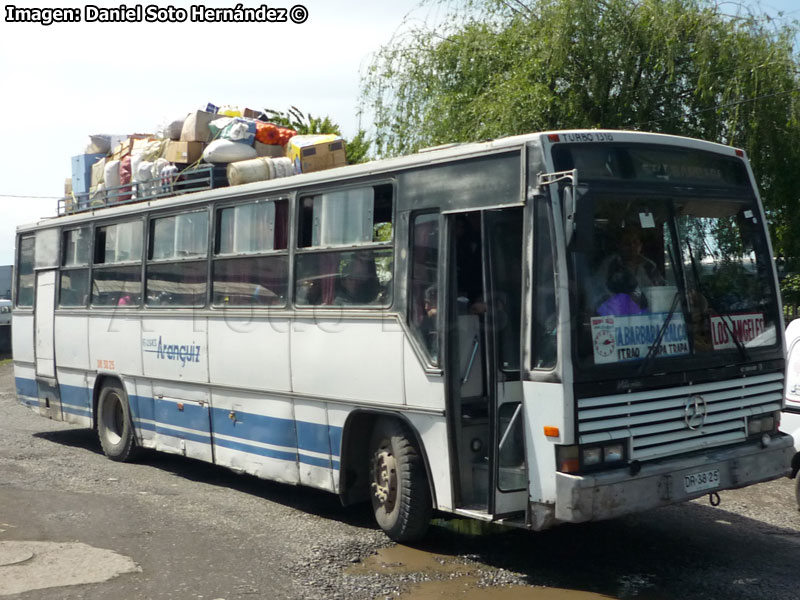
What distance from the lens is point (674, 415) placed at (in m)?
6.53

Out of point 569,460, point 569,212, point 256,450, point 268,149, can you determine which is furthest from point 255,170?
point 569,460

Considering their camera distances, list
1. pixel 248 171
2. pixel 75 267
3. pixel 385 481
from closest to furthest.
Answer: pixel 385 481 → pixel 248 171 → pixel 75 267

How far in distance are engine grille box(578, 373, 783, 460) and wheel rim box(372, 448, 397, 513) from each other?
198 centimetres

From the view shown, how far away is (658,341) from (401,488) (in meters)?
2.28

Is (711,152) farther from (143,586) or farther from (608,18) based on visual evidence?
(608,18)

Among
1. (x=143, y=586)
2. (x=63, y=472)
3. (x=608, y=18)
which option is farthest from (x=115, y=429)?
(x=608, y=18)

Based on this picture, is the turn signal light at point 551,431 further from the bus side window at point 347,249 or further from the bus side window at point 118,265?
the bus side window at point 118,265

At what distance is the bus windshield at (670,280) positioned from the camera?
6.27 meters

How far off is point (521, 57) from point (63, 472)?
1111 cm

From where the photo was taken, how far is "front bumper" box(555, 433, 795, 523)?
600cm

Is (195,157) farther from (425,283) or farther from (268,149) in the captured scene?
(425,283)

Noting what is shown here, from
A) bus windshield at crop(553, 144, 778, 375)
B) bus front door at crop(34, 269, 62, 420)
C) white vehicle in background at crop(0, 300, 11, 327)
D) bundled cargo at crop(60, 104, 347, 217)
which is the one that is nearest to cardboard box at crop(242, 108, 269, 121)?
bundled cargo at crop(60, 104, 347, 217)

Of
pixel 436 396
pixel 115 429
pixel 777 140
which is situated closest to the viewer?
pixel 436 396

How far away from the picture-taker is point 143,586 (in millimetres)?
6434
